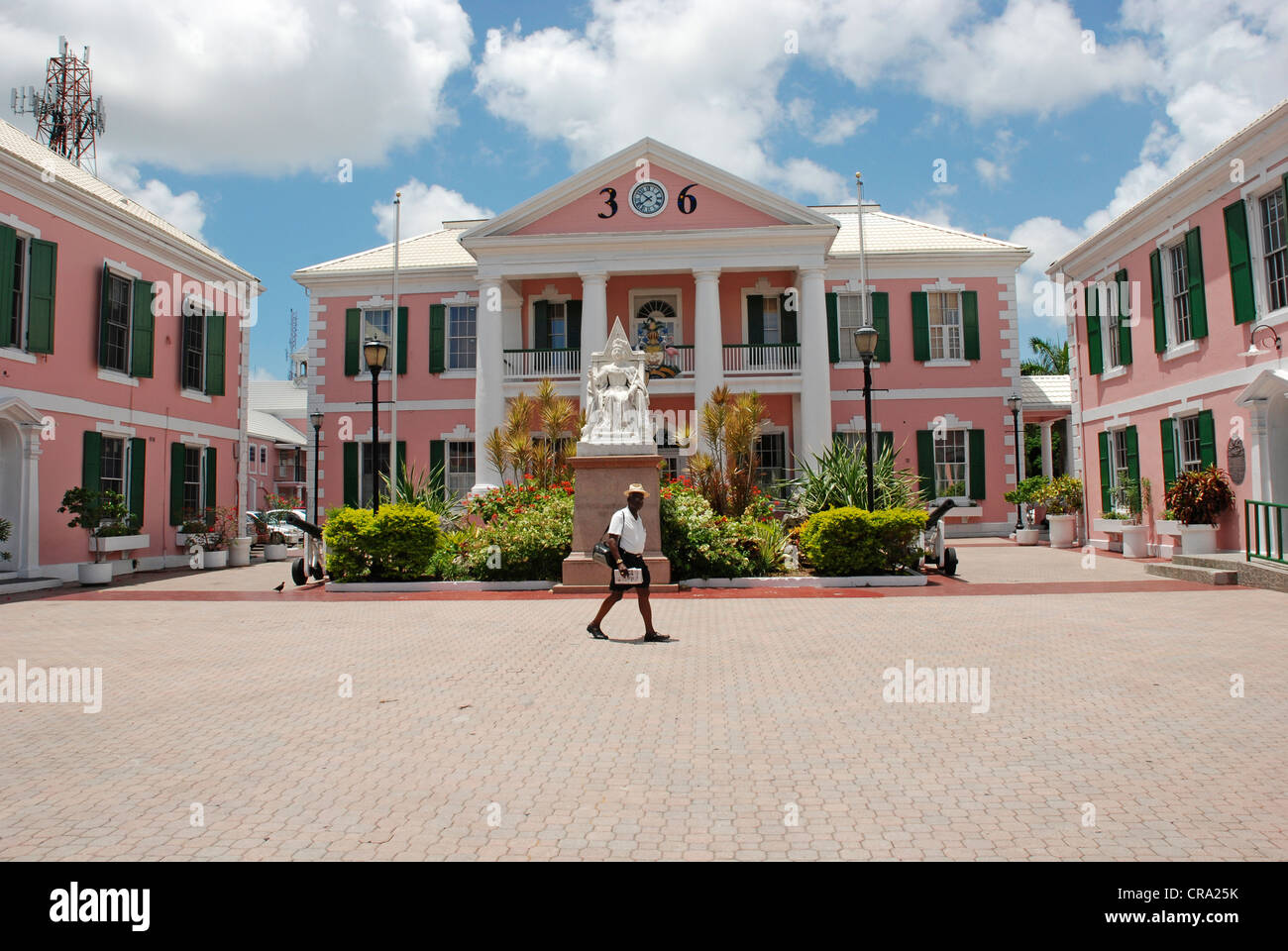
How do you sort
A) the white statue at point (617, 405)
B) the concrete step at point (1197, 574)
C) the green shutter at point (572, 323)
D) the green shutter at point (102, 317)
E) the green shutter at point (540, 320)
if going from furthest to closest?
the green shutter at point (540, 320) → the green shutter at point (572, 323) → the green shutter at point (102, 317) → the white statue at point (617, 405) → the concrete step at point (1197, 574)

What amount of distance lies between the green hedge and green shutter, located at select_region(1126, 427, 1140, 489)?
13749 mm

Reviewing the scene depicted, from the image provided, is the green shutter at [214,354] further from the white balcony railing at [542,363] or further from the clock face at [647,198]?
the clock face at [647,198]

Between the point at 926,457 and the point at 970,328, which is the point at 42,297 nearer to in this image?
the point at 926,457

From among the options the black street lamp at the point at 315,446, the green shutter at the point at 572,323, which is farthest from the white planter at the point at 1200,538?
the black street lamp at the point at 315,446

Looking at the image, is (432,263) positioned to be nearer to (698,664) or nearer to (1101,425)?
(1101,425)

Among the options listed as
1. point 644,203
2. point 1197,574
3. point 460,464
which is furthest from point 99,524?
point 1197,574

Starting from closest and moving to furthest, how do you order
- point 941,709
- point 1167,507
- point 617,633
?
point 941,709
point 617,633
point 1167,507

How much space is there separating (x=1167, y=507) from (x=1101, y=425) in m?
4.01

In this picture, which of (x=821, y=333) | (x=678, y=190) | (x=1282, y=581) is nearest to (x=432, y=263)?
(x=678, y=190)

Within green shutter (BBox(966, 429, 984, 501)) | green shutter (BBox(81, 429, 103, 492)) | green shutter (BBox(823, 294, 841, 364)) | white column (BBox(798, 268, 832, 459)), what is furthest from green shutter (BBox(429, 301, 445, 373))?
green shutter (BBox(966, 429, 984, 501))

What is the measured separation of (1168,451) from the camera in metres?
16.5

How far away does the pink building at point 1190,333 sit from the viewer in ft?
44.8

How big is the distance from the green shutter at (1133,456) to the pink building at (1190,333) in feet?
0.13

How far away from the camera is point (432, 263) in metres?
26.0
